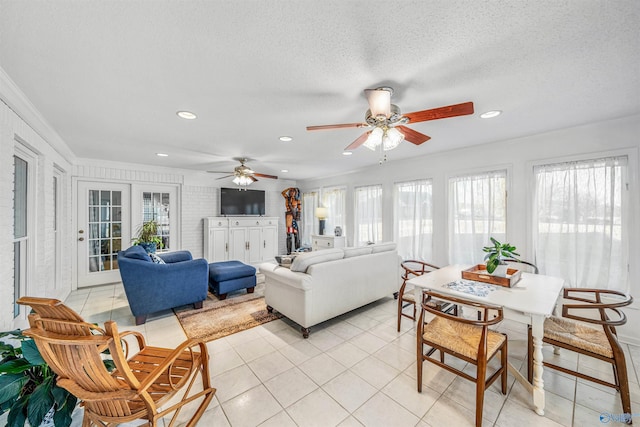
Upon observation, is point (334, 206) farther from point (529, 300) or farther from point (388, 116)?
point (529, 300)

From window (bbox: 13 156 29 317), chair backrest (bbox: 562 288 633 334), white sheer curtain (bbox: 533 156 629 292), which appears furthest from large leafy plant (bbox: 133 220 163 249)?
white sheer curtain (bbox: 533 156 629 292)

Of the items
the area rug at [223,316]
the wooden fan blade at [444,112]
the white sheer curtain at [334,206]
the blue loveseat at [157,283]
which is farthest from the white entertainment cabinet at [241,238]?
the wooden fan blade at [444,112]

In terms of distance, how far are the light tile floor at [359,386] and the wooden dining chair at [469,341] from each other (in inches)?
7.0

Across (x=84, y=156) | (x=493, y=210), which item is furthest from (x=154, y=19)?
(x=84, y=156)

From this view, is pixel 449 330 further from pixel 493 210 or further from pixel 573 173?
pixel 573 173

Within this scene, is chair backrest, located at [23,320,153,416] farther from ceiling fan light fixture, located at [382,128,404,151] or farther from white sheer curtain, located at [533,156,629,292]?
white sheer curtain, located at [533,156,629,292]

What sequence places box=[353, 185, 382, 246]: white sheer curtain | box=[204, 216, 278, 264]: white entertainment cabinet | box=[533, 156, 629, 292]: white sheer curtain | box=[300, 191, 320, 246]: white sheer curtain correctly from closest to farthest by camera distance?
box=[533, 156, 629, 292]: white sheer curtain, box=[353, 185, 382, 246]: white sheer curtain, box=[204, 216, 278, 264]: white entertainment cabinet, box=[300, 191, 320, 246]: white sheer curtain

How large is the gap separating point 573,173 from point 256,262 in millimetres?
5731

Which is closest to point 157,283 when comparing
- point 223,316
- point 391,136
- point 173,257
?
point 223,316

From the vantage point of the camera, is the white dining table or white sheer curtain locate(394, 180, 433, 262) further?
white sheer curtain locate(394, 180, 433, 262)

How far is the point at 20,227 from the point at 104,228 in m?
2.61

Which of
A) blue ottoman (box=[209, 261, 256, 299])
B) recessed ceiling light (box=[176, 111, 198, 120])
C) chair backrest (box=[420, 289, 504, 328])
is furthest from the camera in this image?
blue ottoman (box=[209, 261, 256, 299])

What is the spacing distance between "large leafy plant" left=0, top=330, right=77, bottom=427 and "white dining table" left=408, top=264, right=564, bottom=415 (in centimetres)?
239

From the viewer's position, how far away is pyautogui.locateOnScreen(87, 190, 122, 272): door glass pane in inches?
179
